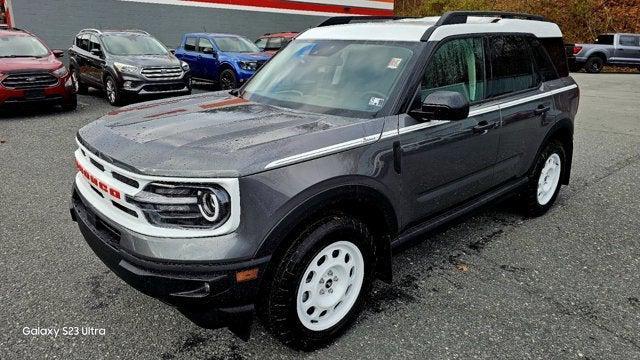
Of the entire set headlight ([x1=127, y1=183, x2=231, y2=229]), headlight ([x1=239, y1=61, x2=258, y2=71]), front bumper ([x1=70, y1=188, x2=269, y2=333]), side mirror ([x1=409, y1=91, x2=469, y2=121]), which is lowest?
front bumper ([x1=70, y1=188, x2=269, y2=333])

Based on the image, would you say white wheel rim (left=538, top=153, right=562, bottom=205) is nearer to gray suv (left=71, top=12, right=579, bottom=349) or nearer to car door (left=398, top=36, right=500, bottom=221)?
gray suv (left=71, top=12, right=579, bottom=349)

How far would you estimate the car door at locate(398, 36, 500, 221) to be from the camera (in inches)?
114

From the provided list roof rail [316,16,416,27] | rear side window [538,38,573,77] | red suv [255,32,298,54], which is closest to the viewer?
roof rail [316,16,416,27]

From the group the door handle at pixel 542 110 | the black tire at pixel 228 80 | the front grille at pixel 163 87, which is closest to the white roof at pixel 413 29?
the door handle at pixel 542 110

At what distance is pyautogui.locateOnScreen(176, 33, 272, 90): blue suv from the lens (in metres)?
11.9

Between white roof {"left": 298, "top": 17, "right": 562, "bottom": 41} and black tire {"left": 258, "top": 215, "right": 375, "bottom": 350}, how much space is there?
1.38 meters

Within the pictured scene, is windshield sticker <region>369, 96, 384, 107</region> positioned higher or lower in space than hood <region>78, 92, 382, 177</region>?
higher

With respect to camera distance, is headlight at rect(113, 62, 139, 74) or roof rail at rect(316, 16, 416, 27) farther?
headlight at rect(113, 62, 139, 74)

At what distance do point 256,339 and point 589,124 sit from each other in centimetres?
939

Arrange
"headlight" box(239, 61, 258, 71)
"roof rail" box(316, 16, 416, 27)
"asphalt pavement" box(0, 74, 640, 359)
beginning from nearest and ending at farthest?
"asphalt pavement" box(0, 74, 640, 359), "roof rail" box(316, 16, 416, 27), "headlight" box(239, 61, 258, 71)

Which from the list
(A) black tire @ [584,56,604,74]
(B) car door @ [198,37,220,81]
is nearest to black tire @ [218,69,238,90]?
(B) car door @ [198,37,220,81]

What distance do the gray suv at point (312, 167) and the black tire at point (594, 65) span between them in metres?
21.7

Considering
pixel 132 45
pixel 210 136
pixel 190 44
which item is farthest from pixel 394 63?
pixel 190 44

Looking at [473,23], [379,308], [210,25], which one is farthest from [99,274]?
[210,25]
